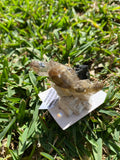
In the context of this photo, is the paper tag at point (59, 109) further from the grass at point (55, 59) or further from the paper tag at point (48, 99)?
the grass at point (55, 59)

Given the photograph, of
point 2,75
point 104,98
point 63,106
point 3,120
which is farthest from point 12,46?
point 104,98

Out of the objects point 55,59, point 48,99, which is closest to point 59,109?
point 48,99

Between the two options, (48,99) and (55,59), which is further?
(55,59)

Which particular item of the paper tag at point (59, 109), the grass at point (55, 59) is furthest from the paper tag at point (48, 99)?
the grass at point (55, 59)

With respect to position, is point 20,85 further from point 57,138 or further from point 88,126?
point 88,126

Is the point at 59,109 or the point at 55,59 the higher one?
the point at 55,59

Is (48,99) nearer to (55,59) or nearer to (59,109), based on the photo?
(59,109)
